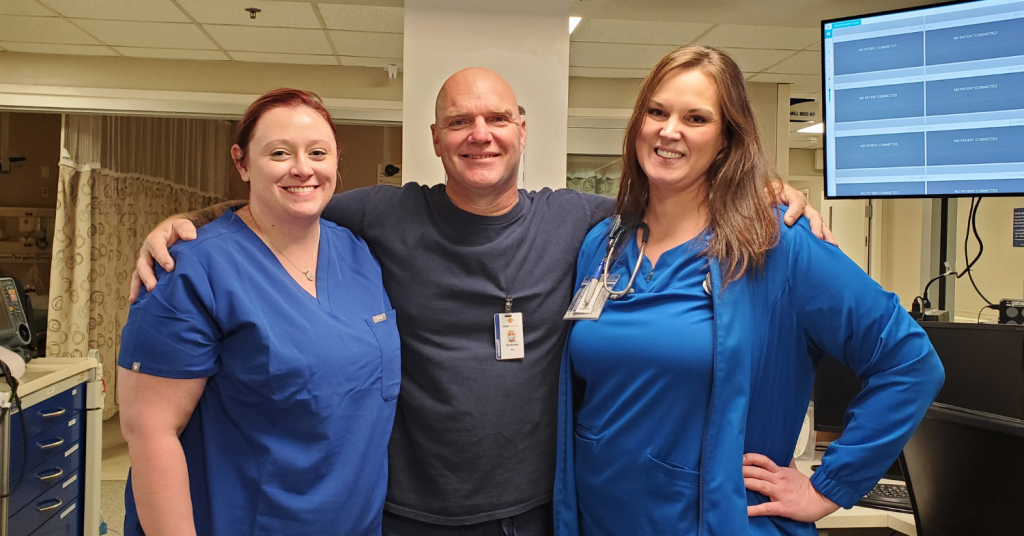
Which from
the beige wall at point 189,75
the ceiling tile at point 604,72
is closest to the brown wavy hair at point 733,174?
the ceiling tile at point 604,72

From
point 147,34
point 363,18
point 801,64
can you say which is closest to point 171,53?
point 147,34

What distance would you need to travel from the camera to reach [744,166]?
1.34 metres

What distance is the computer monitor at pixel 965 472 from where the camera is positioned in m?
1.40

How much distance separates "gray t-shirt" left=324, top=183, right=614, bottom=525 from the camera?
144cm

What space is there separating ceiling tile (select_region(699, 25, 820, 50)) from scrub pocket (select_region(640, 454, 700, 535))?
363 cm

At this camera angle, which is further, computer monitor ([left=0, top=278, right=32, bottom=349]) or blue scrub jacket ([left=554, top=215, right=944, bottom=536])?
computer monitor ([left=0, top=278, right=32, bottom=349])

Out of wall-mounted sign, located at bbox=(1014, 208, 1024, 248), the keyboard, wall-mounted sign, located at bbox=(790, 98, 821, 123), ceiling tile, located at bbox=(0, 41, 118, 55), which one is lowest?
the keyboard

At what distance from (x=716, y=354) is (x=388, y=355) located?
0.68m

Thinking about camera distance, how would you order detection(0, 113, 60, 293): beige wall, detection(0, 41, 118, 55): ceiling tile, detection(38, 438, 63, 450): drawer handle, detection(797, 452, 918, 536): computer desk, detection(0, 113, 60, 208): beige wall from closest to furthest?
detection(797, 452, 918, 536): computer desk < detection(38, 438, 63, 450): drawer handle < detection(0, 41, 118, 55): ceiling tile < detection(0, 113, 60, 293): beige wall < detection(0, 113, 60, 208): beige wall

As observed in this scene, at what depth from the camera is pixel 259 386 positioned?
1.25 m

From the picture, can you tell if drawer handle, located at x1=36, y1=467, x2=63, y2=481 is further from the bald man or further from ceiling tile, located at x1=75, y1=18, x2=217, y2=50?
ceiling tile, located at x1=75, y1=18, x2=217, y2=50

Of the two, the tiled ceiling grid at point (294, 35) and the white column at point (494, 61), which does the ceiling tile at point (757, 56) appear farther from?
the white column at point (494, 61)

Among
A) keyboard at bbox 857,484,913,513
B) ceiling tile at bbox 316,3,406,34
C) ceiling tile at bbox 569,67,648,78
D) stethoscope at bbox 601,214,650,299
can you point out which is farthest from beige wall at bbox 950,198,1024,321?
stethoscope at bbox 601,214,650,299

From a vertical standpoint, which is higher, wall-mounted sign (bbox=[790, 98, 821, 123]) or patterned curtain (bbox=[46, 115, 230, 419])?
wall-mounted sign (bbox=[790, 98, 821, 123])
